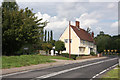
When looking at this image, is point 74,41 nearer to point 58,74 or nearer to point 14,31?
point 14,31

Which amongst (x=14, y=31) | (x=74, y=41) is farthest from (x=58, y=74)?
(x=74, y=41)

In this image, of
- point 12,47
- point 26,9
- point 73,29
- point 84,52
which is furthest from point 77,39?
point 12,47

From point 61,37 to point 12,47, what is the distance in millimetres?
27320

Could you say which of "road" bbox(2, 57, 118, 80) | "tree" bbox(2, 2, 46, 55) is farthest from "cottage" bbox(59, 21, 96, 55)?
"road" bbox(2, 57, 118, 80)

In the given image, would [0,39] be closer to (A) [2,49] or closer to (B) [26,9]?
(A) [2,49]

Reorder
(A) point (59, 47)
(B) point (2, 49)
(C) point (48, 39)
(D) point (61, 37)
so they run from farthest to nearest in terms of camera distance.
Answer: (C) point (48, 39) → (D) point (61, 37) → (A) point (59, 47) → (B) point (2, 49)

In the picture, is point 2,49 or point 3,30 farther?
point 2,49

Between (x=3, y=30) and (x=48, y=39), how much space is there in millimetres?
60319

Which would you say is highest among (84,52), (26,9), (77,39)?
(26,9)

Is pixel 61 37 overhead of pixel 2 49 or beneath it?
overhead

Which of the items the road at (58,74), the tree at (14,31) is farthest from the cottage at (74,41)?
the road at (58,74)

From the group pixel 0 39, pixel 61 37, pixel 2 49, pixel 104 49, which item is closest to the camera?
pixel 0 39

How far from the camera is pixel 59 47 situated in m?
46.4

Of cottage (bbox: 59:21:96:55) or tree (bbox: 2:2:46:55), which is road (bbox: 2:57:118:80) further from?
cottage (bbox: 59:21:96:55)
